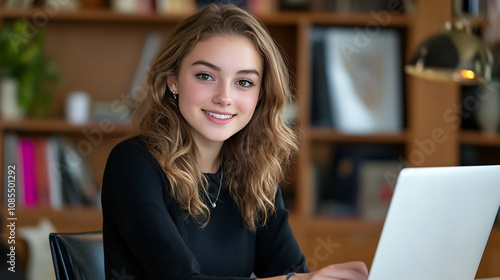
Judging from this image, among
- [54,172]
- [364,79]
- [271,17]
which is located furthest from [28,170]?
[364,79]

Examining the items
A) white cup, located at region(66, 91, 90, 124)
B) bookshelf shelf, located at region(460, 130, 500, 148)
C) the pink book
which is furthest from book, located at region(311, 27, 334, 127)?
the pink book

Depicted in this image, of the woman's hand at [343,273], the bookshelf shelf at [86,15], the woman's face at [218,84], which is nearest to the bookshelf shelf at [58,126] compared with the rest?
the bookshelf shelf at [86,15]

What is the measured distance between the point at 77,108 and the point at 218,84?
6.13ft

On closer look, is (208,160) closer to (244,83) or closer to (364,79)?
(244,83)

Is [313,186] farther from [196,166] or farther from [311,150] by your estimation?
[196,166]

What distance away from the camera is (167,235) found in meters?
1.27

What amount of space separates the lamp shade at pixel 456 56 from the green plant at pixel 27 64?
A: 76.6 inches

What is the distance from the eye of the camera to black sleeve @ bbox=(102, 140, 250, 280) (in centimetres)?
126

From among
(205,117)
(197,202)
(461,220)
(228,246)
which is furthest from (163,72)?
(461,220)

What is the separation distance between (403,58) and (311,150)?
674 millimetres

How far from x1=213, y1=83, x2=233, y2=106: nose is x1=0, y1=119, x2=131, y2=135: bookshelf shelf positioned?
1.74 meters

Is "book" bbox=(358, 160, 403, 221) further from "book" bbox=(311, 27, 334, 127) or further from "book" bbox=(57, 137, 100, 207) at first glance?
"book" bbox=(57, 137, 100, 207)

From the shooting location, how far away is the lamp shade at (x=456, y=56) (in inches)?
68.9

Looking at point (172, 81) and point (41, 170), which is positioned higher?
point (172, 81)
